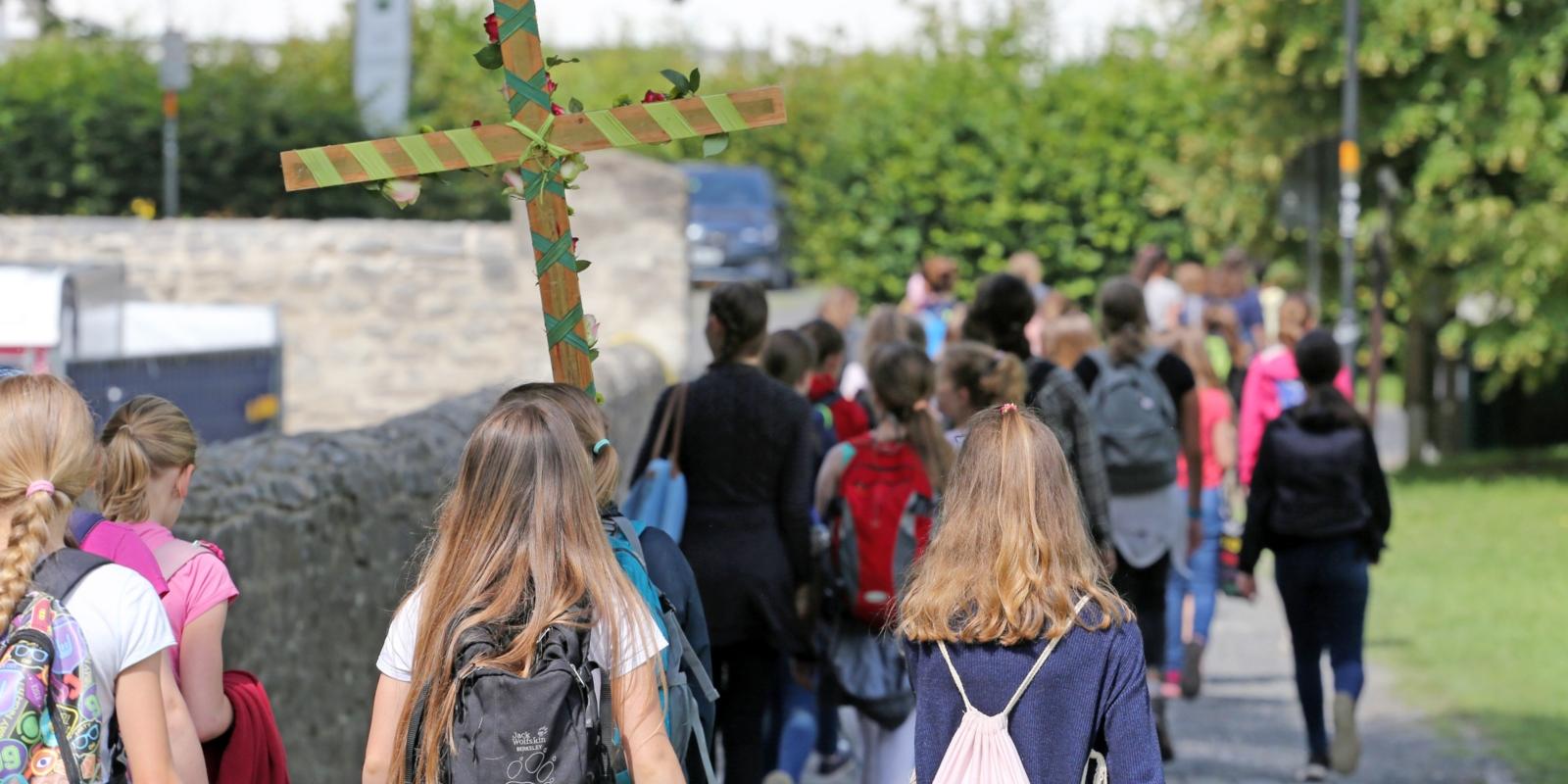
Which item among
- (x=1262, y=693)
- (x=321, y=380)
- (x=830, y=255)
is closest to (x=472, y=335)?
(x=321, y=380)

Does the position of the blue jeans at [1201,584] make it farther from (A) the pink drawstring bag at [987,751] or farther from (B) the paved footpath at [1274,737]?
(A) the pink drawstring bag at [987,751]

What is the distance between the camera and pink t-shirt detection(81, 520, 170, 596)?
11.8 ft

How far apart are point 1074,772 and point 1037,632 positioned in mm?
263

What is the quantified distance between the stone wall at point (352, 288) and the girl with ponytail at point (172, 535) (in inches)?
440

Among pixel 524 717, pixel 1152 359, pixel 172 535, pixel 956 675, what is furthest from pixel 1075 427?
pixel 524 717

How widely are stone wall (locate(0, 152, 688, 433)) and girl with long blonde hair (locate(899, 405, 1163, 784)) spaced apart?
11.6 meters

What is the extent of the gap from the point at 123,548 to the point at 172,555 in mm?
145

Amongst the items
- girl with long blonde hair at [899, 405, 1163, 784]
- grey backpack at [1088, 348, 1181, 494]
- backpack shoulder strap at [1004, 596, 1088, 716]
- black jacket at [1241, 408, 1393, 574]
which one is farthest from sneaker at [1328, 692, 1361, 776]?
backpack shoulder strap at [1004, 596, 1088, 716]

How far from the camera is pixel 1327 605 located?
24.5 ft

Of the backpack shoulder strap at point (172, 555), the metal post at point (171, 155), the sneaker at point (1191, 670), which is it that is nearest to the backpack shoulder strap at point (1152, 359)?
the sneaker at point (1191, 670)

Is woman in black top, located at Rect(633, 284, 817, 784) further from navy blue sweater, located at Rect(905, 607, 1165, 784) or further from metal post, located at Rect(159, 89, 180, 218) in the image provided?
metal post, located at Rect(159, 89, 180, 218)

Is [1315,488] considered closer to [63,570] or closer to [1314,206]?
[63,570]

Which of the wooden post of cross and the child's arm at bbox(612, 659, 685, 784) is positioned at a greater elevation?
the wooden post of cross

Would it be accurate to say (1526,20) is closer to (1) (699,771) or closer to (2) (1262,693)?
(2) (1262,693)
